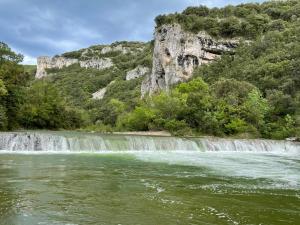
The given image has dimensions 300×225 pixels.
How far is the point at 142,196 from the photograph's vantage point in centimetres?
1183

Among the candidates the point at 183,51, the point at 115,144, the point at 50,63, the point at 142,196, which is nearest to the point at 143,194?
the point at 142,196

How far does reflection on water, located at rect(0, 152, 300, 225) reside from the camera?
367 inches

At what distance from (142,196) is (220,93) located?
136ft

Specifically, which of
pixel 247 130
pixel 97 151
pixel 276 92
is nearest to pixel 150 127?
pixel 247 130

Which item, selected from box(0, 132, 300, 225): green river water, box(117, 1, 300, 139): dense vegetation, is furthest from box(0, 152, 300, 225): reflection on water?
box(117, 1, 300, 139): dense vegetation

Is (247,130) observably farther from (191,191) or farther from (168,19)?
(168,19)

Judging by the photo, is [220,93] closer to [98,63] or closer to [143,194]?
[143,194]

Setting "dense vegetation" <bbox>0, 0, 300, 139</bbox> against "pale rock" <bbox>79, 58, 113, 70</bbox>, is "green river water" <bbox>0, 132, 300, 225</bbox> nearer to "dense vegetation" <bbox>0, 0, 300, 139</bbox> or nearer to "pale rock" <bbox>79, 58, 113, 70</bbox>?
"dense vegetation" <bbox>0, 0, 300, 139</bbox>

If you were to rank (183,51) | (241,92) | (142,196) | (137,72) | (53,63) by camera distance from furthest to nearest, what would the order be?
(53,63) → (137,72) → (183,51) → (241,92) → (142,196)

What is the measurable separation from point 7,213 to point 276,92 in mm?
46652

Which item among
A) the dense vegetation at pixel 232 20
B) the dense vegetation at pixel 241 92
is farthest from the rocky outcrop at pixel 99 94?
the dense vegetation at pixel 241 92

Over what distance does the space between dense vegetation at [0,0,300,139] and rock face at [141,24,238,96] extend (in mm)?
2133

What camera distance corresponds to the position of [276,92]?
169ft

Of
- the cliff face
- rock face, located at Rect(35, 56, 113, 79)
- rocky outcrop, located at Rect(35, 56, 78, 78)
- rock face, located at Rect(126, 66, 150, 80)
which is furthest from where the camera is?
rocky outcrop, located at Rect(35, 56, 78, 78)
